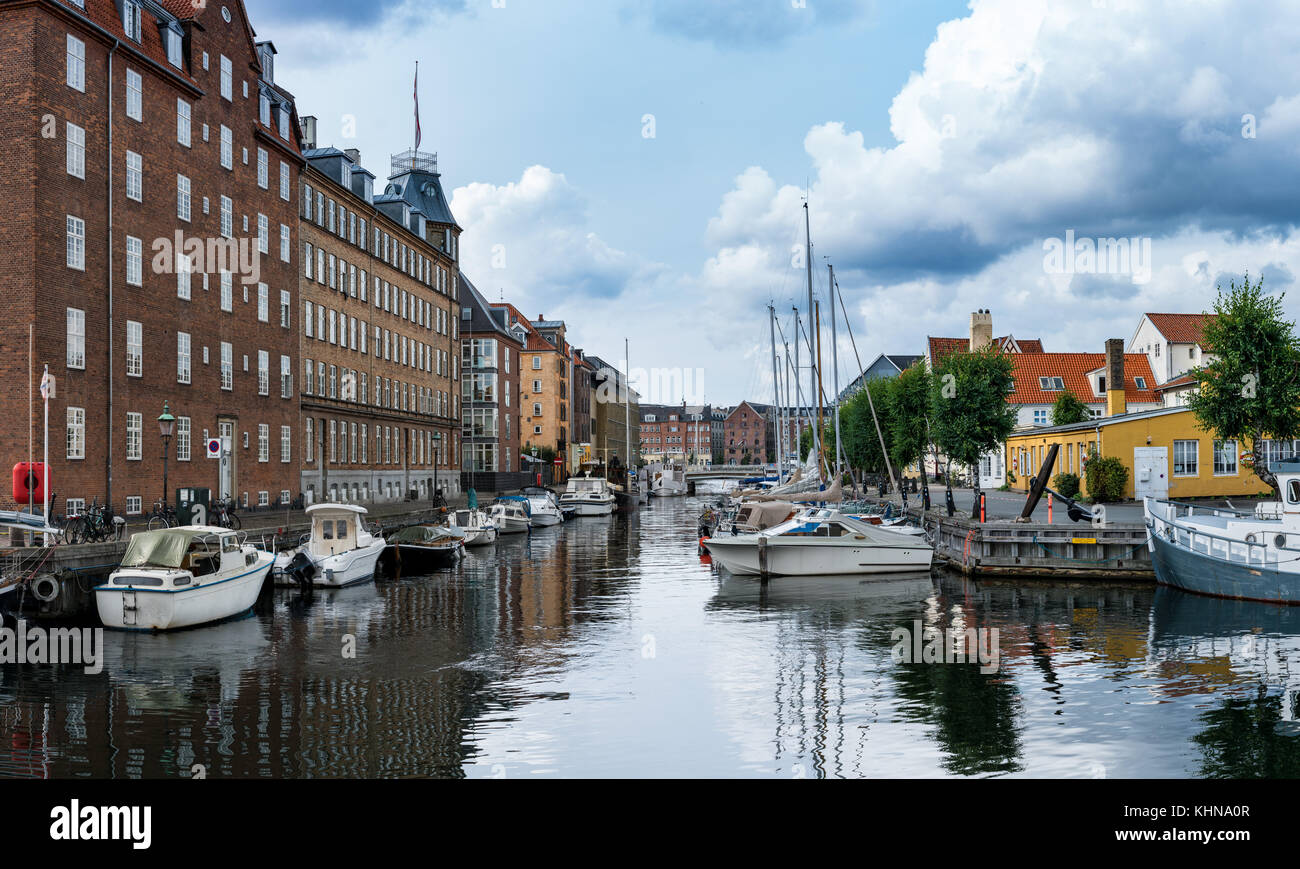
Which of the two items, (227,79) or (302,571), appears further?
(227,79)

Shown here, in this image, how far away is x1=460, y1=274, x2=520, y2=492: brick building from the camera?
9644cm

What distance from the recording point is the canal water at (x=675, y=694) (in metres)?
14.1

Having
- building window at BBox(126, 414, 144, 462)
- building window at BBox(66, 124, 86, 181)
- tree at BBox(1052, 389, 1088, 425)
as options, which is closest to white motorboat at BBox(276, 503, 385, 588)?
building window at BBox(126, 414, 144, 462)

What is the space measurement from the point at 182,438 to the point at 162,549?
20.7 m

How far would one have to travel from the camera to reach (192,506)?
121 ft

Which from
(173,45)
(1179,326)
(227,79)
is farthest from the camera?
(1179,326)

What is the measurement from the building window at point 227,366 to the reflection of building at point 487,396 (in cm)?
4374

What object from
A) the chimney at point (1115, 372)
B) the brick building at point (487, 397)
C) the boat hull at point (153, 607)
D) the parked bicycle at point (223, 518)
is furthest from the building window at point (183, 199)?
the chimney at point (1115, 372)

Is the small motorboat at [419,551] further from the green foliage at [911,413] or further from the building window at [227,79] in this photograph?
the green foliage at [911,413]

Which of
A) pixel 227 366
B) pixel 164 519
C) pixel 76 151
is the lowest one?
pixel 164 519

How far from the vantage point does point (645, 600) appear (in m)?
31.7

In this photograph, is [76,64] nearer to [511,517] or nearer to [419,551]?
[419,551]

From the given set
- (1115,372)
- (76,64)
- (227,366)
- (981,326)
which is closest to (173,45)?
(76,64)

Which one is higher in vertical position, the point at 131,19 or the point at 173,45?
the point at 173,45
